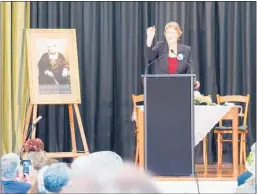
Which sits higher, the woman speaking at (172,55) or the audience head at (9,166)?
the woman speaking at (172,55)

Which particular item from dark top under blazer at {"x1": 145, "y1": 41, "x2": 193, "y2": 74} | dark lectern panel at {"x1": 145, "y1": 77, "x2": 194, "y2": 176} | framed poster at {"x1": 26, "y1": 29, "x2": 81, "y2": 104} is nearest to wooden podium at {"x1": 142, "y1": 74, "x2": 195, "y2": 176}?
dark lectern panel at {"x1": 145, "y1": 77, "x2": 194, "y2": 176}

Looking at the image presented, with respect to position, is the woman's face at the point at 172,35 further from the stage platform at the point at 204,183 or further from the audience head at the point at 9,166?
the audience head at the point at 9,166

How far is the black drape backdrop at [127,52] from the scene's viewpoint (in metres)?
7.32

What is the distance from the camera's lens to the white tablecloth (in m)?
5.28

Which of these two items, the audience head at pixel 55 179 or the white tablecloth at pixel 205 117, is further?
the white tablecloth at pixel 205 117

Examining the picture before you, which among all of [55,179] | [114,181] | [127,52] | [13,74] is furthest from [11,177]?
[127,52]

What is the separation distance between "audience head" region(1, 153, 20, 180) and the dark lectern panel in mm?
1939

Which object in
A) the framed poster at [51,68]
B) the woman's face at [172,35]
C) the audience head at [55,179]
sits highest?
the woman's face at [172,35]

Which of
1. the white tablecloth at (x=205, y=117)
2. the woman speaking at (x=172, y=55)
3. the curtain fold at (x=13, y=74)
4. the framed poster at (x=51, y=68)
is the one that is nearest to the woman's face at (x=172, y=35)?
the woman speaking at (x=172, y=55)

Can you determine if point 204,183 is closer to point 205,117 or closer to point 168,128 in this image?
point 205,117

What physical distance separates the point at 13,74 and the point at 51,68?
0.99 m

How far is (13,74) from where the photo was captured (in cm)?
720

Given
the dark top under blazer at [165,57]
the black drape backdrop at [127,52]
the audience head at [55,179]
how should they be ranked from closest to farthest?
the audience head at [55,179] → the dark top under blazer at [165,57] → the black drape backdrop at [127,52]

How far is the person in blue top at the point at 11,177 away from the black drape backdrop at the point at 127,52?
15.1ft
